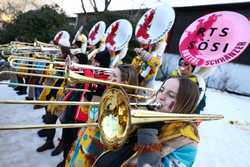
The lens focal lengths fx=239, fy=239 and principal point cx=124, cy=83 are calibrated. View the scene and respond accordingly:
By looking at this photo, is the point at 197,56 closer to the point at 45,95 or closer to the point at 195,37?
the point at 195,37

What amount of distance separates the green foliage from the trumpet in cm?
1140

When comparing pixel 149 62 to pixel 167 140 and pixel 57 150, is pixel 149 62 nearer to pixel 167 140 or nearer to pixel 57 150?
pixel 57 150

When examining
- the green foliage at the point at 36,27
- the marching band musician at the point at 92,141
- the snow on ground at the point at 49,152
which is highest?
the green foliage at the point at 36,27

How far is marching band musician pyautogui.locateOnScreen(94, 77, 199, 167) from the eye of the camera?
122cm

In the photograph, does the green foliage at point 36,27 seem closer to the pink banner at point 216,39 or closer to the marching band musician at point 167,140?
the pink banner at point 216,39

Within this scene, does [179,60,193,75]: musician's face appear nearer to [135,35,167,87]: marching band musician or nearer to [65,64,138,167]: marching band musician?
[135,35,167,87]: marching band musician

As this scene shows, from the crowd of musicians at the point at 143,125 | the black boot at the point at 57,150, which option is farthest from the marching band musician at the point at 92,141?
the black boot at the point at 57,150

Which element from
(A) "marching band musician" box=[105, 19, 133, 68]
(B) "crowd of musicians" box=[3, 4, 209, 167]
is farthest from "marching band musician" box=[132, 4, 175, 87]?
(A) "marching band musician" box=[105, 19, 133, 68]

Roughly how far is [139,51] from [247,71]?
9990mm

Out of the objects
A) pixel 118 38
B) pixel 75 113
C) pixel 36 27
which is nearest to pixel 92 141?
pixel 75 113

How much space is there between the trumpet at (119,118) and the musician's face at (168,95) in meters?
0.15

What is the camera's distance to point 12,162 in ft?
10.1

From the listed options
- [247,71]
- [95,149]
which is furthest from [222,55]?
[247,71]

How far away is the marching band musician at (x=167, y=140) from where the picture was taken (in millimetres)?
1217
